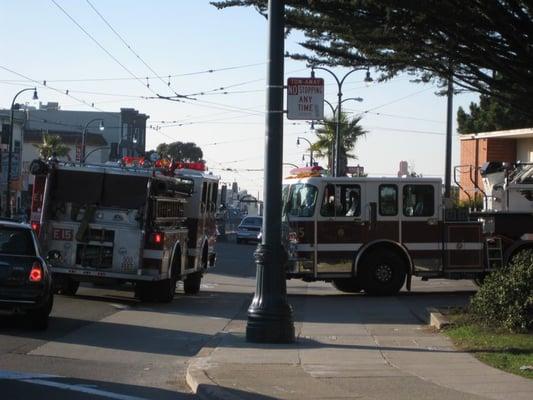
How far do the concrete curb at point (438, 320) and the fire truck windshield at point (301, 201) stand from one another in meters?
4.81

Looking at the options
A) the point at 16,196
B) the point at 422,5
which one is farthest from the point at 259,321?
the point at 16,196

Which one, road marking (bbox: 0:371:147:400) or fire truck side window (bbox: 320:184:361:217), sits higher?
fire truck side window (bbox: 320:184:361:217)

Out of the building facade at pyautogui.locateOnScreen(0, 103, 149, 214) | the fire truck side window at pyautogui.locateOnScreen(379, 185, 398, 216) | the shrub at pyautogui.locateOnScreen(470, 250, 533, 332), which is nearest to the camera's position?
the shrub at pyautogui.locateOnScreen(470, 250, 533, 332)

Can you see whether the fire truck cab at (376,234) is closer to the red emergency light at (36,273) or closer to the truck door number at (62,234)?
the truck door number at (62,234)

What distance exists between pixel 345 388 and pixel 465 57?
20.2 ft

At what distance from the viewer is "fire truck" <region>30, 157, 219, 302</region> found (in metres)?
16.6

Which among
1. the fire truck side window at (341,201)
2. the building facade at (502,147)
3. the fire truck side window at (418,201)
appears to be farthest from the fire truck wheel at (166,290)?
the building facade at (502,147)

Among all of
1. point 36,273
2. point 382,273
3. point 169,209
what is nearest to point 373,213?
point 382,273

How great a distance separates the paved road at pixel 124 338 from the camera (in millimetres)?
9117

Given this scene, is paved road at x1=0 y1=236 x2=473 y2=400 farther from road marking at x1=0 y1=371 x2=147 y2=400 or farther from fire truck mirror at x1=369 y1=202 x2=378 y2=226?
fire truck mirror at x1=369 y1=202 x2=378 y2=226

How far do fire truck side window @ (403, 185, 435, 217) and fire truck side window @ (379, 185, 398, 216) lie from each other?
0.22 m

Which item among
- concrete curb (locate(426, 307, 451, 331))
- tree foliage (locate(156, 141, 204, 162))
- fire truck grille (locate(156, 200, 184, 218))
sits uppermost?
tree foliage (locate(156, 141, 204, 162))

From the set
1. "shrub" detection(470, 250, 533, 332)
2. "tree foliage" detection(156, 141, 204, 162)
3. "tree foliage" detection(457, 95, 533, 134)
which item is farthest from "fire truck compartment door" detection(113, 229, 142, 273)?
"tree foliage" detection(156, 141, 204, 162)

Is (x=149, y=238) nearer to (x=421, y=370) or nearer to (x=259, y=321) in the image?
(x=259, y=321)
